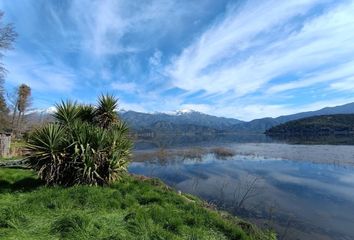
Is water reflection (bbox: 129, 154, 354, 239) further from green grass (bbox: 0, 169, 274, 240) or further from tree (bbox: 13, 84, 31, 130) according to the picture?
tree (bbox: 13, 84, 31, 130)

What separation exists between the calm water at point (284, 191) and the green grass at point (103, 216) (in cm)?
399

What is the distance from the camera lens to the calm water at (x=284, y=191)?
39.6 ft

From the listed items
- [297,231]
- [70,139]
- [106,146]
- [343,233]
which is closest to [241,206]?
[297,231]

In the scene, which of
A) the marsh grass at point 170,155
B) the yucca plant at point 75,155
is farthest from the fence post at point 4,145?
the marsh grass at point 170,155

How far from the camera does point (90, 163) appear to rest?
10656 millimetres

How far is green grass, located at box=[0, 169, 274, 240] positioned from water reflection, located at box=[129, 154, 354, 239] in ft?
11.4

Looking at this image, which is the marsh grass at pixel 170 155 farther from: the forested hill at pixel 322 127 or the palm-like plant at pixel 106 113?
the forested hill at pixel 322 127

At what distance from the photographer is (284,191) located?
17.7m

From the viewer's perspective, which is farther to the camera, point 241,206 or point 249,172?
point 249,172

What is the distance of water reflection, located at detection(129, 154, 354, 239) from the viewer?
12070 millimetres

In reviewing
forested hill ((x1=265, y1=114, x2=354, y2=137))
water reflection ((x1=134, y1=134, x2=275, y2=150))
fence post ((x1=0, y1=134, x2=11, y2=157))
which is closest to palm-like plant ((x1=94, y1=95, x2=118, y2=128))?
fence post ((x1=0, y1=134, x2=11, y2=157))

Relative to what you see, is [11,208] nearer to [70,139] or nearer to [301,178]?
[70,139]

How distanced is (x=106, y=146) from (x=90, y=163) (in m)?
1.07

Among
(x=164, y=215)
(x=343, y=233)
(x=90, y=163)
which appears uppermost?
(x=90, y=163)
